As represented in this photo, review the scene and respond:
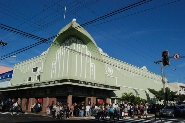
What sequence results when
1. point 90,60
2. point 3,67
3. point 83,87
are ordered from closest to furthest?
point 83,87 → point 90,60 → point 3,67

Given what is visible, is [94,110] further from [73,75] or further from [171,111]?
[171,111]

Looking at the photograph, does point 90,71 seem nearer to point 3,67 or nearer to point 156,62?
point 156,62

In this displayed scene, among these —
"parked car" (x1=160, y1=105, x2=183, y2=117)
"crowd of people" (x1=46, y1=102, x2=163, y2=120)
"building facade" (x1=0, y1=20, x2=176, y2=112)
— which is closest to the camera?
"crowd of people" (x1=46, y1=102, x2=163, y2=120)

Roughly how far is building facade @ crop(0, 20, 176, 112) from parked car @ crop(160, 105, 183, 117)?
30.5 ft

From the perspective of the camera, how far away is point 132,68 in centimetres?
4372

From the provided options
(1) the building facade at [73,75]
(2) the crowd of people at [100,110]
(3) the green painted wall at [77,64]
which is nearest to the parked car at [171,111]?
(2) the crowd of people at [100,110]

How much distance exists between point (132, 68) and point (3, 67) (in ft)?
156

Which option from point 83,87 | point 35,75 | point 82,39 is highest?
point 82,39

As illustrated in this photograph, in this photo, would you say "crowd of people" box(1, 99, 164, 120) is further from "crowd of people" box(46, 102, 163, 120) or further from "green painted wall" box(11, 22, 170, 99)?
"green painted wall" box(11, 22, 170, 99)

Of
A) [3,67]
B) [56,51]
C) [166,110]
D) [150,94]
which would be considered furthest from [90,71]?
[3,67]

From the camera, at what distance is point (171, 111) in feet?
85.6

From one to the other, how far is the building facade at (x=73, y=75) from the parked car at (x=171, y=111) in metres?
9.28

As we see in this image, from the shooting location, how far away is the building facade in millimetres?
28922

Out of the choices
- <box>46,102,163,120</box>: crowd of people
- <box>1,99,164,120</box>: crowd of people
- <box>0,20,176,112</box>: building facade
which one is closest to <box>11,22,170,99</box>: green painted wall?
<box>0,20,176,112</box>: building facade
